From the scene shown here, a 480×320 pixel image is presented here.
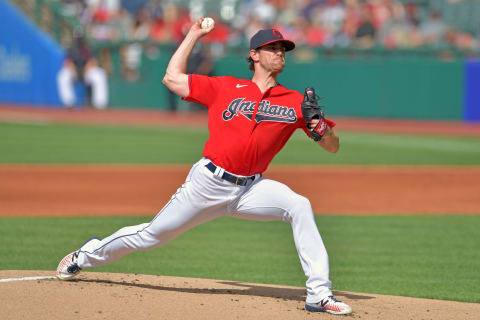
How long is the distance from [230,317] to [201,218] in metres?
0.78

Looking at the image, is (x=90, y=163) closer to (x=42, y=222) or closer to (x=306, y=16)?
(x=42, y=222)

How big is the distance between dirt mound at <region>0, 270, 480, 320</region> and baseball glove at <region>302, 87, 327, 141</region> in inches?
47.3

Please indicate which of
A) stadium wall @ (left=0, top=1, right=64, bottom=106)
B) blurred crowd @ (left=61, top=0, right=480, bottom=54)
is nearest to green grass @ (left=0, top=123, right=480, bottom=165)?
blurred crowd @ (left=61, top=0, right=480, bottom=54)

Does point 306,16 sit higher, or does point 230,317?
point 306,16

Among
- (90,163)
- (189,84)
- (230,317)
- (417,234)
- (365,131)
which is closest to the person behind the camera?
(230,317)

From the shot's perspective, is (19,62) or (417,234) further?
(19,62)

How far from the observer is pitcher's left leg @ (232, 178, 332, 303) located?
5.62m

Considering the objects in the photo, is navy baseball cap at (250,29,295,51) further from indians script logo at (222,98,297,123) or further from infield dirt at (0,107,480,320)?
infield dirt at (0,107,480,320)

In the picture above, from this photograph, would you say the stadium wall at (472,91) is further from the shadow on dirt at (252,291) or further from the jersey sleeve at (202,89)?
the jersey sleeve at (202,89)

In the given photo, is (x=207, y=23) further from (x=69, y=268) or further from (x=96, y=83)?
(x=96, y=83)

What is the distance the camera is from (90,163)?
15797mm

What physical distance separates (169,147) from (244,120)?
1339 cm

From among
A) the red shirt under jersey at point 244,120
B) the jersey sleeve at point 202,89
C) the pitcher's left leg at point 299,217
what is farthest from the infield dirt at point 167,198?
the jersey sleeve at point 202,89

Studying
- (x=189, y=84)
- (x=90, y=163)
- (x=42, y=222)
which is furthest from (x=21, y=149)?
(x=189, y=84)
